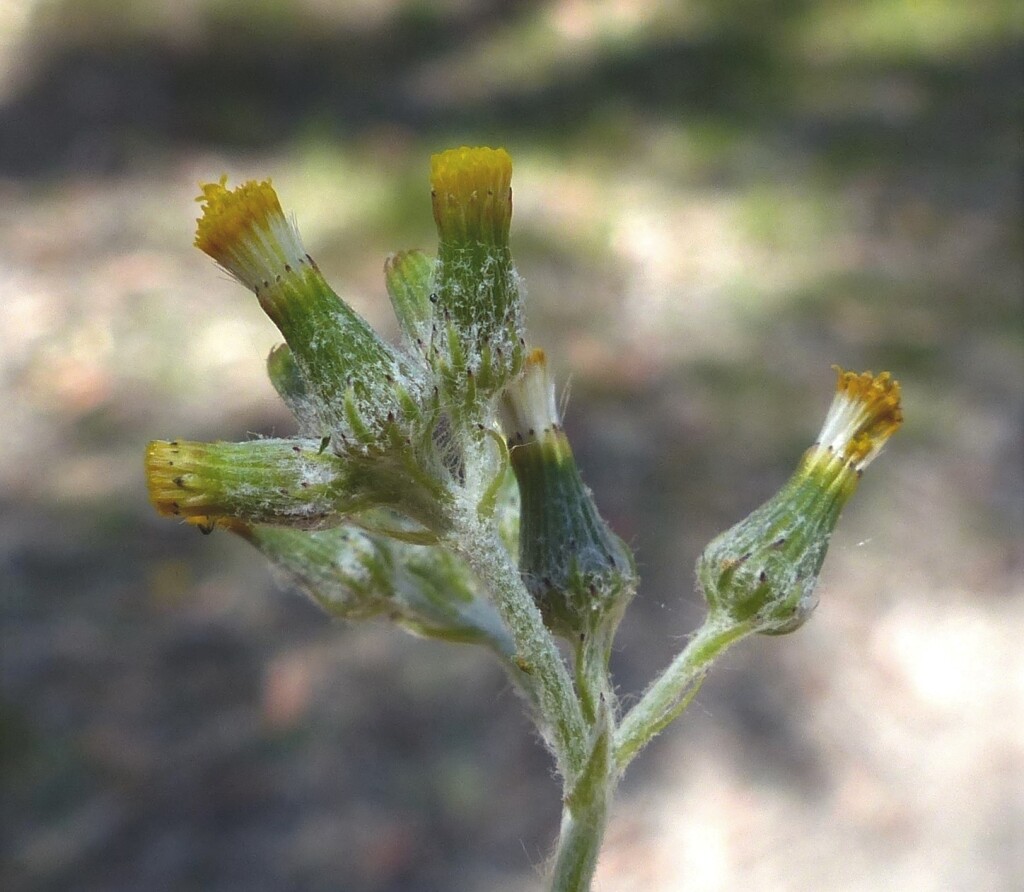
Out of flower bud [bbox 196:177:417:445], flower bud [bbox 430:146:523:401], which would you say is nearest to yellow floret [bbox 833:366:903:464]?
flower bud [bbox 430:146:523:401]

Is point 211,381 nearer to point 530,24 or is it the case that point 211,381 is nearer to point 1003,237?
point 530,24

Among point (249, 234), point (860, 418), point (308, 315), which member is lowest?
point (860, 418)

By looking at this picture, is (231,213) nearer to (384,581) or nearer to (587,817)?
(384,581)

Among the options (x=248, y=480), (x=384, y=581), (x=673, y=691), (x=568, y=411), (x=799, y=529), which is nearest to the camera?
(x=248, y=480)

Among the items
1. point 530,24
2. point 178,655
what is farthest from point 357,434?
point 530,24

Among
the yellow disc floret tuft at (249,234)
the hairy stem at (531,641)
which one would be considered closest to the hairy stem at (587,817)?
the hairy stem at (531,641)

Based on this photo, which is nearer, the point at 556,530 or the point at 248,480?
the point at 248,480

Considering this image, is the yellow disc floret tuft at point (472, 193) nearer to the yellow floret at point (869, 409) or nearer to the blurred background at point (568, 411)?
the yellow floret at point (869, 409)

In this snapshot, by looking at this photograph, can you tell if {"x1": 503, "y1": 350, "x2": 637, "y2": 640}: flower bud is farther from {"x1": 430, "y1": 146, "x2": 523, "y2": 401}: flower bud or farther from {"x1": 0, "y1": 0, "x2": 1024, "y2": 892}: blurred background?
{"x1": 0, "y1": 0, "x2": 1024, "y2": 892}: blurred background

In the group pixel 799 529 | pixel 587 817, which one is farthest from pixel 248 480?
pixel 799 529
